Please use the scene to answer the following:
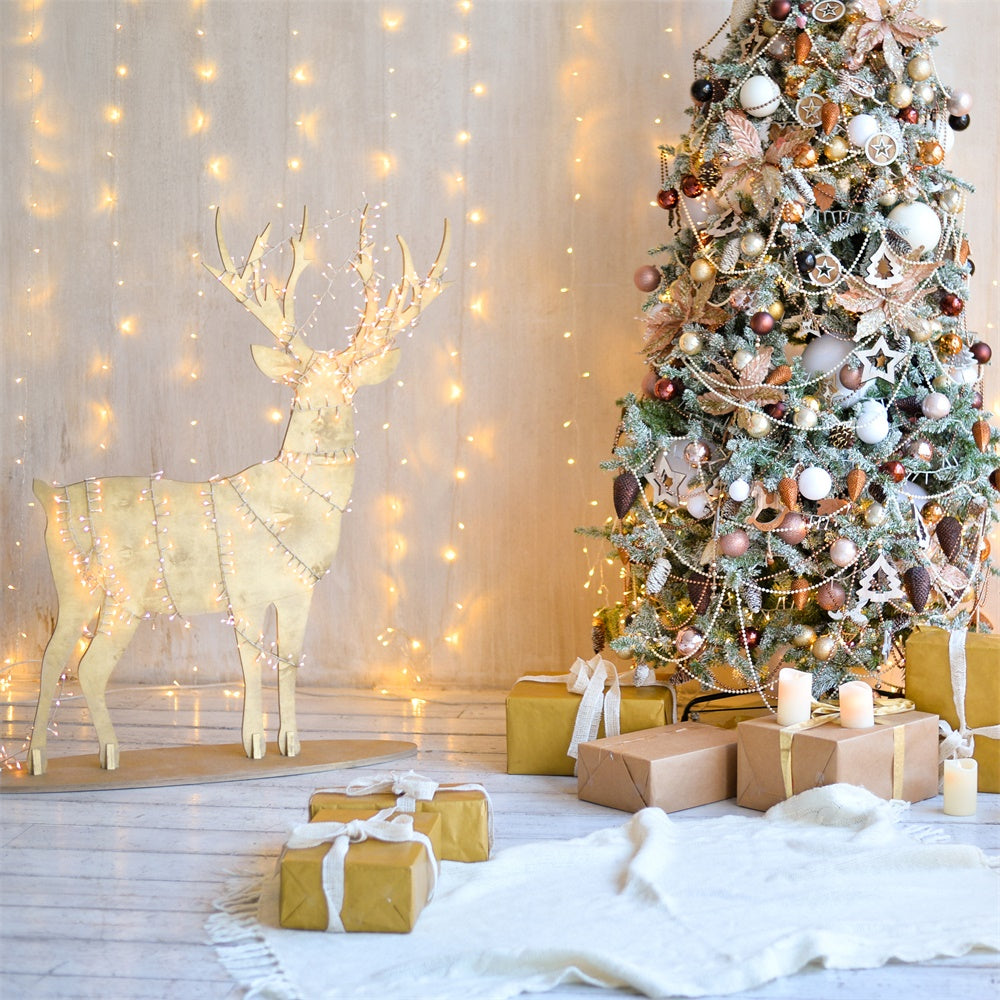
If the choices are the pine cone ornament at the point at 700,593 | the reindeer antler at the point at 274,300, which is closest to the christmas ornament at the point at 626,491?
the pine cone ornament at the point at 700,593

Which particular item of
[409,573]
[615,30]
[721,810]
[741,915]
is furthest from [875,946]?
[615,30]

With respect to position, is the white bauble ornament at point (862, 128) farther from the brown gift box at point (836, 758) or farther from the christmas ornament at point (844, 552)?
the brown gift box at point (836, 758)

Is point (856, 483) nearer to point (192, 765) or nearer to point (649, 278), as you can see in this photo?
point (649, 278)

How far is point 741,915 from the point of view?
1800mm

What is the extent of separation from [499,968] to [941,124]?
222 centimetres

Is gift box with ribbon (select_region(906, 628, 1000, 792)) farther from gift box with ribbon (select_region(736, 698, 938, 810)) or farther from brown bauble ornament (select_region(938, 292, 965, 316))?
brown bauble ornament (select_region(938, 292, 965, 316))

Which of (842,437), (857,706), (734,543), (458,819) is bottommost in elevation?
(458,819)

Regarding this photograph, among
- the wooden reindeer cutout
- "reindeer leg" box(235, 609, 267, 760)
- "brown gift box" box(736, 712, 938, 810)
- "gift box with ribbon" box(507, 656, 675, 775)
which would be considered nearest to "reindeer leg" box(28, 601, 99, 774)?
the wooden reindeer cutout

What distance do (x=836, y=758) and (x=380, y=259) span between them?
2.02 m

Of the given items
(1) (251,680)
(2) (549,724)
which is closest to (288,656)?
(1) (251,680)

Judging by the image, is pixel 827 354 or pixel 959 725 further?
pixel 827 354

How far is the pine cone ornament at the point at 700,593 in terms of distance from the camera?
2.71m

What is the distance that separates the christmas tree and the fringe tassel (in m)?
1.15

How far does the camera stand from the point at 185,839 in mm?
2229
